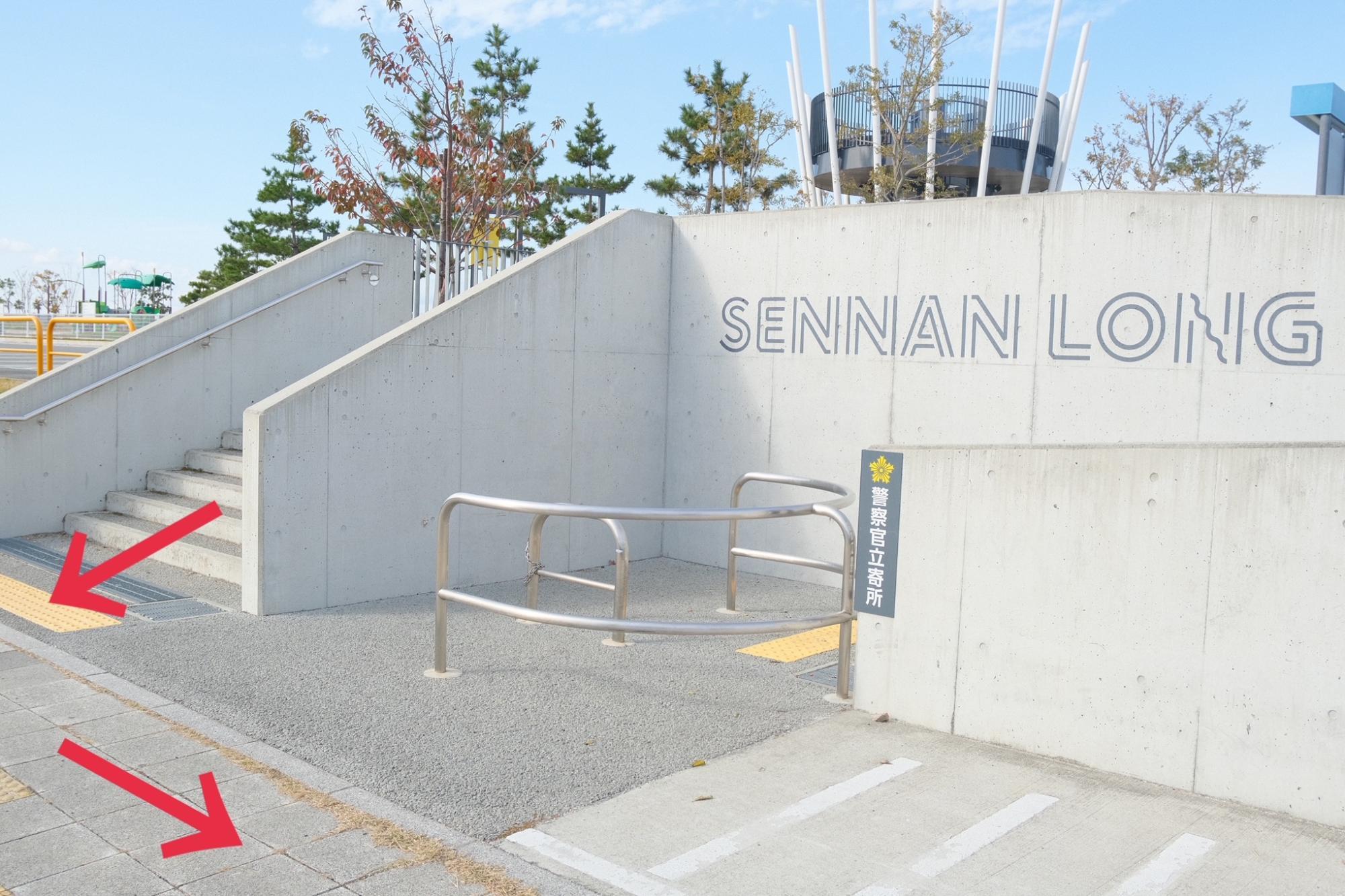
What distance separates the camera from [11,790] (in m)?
4.20

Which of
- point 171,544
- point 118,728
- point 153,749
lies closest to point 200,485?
point 171,544

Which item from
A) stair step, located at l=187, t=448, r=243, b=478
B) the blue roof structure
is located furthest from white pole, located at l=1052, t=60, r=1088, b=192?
stair step, located at l=187, t=448, r=243, b=478

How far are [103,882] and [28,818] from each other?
0.69m

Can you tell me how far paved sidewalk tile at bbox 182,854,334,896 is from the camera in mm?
3438

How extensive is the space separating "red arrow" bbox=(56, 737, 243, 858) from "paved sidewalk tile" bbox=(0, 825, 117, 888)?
0.79 ft

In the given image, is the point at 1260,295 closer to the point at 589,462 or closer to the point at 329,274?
the point at 589,462

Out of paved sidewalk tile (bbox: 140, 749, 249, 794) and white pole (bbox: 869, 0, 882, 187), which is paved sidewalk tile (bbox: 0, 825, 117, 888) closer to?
paved sidewalk tile (bbox: 140, 749, 249, 794)

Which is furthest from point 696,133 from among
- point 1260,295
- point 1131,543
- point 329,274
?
point 1131,543

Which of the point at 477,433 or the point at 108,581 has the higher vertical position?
the point at 477,433

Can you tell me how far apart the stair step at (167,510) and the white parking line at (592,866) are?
5.13 meters

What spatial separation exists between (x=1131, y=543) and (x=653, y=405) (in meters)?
5.46

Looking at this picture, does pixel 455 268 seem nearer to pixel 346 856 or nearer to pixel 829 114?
pixel 346 856

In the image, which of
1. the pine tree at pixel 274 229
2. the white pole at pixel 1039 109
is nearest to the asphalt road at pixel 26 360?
the pine tree at pixel 274 229

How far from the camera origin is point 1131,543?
4582mm
